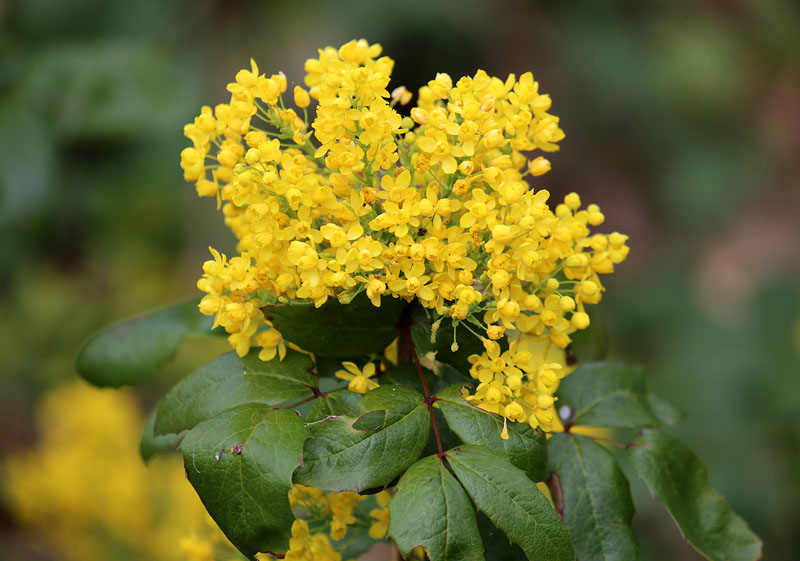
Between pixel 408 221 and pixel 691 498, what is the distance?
638mm

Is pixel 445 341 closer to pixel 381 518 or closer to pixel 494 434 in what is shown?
pixel 494 434

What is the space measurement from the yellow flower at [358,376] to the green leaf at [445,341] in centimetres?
8

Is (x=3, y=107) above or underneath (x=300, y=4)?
underneath

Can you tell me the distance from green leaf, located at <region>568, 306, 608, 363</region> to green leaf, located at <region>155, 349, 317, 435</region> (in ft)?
1.60

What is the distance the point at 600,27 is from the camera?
468 centimetres

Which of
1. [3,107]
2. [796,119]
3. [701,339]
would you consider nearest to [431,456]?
[3,107]

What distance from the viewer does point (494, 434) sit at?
3.18ft

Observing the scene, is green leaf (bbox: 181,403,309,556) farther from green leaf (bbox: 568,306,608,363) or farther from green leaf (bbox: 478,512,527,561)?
green leaf (bbox: 568,306,608,363)

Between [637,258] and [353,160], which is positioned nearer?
[353,160]

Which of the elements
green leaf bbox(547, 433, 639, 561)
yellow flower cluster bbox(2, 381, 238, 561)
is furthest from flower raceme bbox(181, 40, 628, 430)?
yellow flower cluster bbox(2, 381, 238, 561)

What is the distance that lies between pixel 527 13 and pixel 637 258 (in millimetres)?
1684

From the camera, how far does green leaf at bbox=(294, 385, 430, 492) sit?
3.06ft

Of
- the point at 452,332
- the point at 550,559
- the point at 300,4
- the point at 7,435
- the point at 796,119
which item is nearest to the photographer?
the point at 550,559

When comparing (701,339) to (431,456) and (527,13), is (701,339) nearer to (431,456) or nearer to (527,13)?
(527,13)
